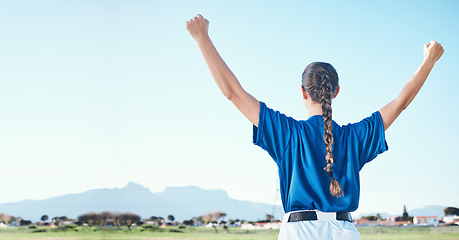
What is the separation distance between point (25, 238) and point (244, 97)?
8334 millimetres

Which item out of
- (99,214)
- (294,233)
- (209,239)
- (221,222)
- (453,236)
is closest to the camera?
(294,233)

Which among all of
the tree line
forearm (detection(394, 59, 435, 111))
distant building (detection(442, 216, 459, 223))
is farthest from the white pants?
distant building (detection(442, 216, 459, 223))

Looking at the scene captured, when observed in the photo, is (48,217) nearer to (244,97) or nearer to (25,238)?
(25,238)

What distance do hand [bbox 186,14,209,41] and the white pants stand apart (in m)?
0.49

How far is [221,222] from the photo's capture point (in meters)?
13.0

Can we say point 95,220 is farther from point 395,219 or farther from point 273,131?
point 395,219

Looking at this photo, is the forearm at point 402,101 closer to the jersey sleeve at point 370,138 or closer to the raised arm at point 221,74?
the jersey sleeve at point 370,138

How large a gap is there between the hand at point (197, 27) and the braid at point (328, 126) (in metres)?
0.33

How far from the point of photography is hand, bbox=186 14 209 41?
1.04 meters

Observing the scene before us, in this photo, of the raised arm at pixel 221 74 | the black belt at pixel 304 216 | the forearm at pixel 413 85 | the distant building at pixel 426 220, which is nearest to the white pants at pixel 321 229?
the black belt at pixel 304 216

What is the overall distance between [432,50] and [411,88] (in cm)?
17

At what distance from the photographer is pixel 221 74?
102 centimetres

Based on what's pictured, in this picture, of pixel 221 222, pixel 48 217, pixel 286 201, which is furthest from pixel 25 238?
pixel 286 201

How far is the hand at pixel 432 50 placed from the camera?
51.7 inches
